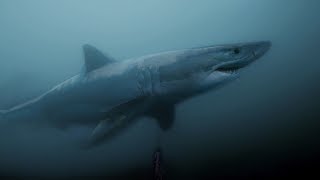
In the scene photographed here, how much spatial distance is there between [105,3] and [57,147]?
9.37ft

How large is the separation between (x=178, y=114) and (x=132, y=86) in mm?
2610

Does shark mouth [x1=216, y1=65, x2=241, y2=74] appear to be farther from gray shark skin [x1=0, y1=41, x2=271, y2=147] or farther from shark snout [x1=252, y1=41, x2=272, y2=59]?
shark snout [x1=252, y1=41, x2=272, y2=59]

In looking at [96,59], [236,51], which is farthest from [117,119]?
[236,51]

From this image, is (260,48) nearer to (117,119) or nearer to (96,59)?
(117,119)

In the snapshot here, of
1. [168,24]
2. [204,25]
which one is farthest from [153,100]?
[204,25]

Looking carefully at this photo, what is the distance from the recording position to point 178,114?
675 cm

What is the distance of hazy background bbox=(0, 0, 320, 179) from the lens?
240 inches

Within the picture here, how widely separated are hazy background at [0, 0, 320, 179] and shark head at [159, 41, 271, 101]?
146 cm

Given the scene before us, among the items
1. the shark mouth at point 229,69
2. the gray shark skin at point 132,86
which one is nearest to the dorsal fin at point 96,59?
the gray shark skin at point 132,86

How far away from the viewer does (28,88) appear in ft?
28.8

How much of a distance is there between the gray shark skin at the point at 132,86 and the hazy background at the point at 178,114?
30.3 inches

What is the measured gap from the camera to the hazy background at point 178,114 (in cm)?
609

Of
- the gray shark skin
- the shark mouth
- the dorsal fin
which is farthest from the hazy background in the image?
the shark mouth

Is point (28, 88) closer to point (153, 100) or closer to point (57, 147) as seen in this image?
point (57, 147)
